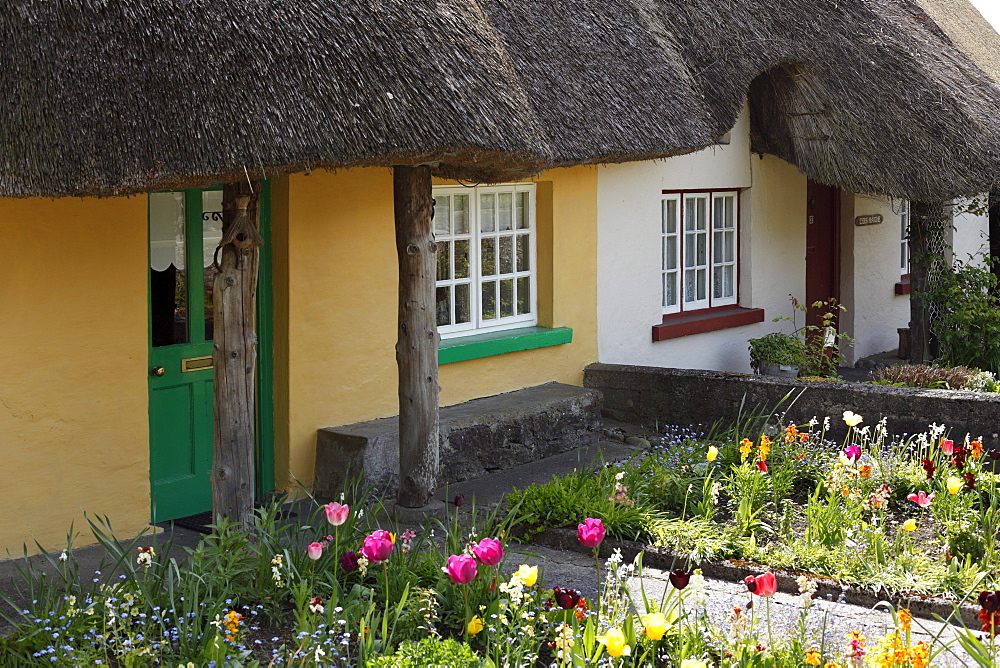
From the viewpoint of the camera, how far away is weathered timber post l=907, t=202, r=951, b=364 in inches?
421

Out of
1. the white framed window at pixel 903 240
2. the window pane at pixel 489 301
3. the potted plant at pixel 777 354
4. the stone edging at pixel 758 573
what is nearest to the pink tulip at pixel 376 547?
the stone edging at pixel 758 573

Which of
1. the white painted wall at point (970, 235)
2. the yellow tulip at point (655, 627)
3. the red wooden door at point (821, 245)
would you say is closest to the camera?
the yellow tulip at point (655, 627)

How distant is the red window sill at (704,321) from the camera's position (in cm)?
1006

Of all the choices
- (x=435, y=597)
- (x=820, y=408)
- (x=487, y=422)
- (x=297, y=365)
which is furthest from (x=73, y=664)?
(x=820, y=408)

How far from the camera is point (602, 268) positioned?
31.2ft

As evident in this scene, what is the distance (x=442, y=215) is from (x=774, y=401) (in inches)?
107

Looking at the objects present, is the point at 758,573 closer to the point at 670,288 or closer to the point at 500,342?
the point at 500,342

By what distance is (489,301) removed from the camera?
8820 mm

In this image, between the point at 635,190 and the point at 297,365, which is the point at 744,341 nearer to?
the point at 635,190

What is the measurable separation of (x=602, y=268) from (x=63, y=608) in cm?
589

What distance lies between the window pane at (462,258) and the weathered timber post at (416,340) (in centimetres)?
181

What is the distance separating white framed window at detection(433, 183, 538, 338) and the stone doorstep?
0.62m

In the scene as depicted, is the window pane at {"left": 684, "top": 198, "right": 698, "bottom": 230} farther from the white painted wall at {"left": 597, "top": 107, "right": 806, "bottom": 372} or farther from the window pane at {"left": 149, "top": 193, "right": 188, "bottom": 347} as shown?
the window pane at {"left": 149, "top": 193, "right": 188, "bottom": 347}

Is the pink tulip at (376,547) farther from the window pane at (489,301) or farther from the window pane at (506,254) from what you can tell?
the window pane at (506,254)
